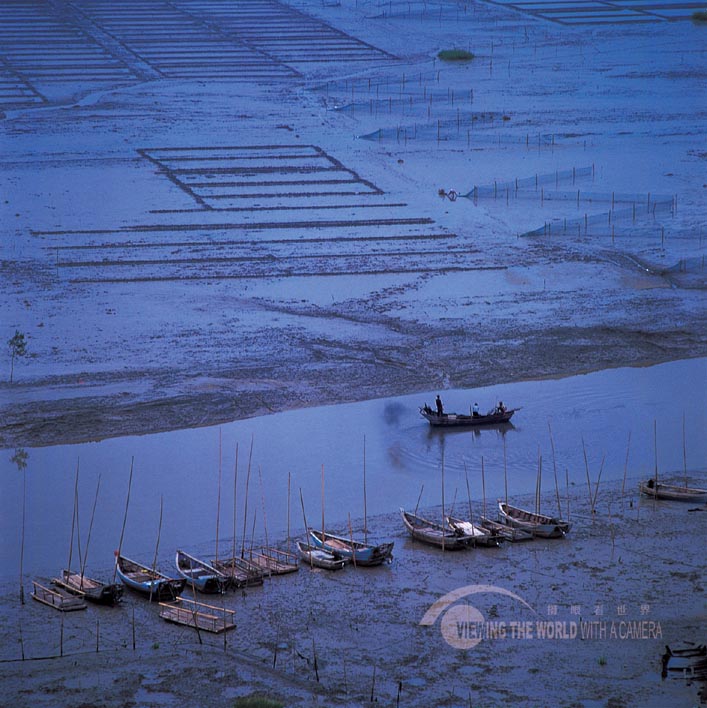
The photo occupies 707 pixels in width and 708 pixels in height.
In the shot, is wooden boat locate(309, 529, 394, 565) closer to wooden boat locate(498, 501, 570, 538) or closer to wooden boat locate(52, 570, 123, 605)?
wooden boat locate(498, 501, 570, 538)

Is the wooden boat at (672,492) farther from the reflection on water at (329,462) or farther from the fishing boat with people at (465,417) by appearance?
the fishing boat with people at (465,417)

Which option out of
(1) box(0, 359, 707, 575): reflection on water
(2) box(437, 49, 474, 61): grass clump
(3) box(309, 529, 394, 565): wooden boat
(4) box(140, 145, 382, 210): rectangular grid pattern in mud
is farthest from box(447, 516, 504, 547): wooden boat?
(2) box(437, 49, 474, 61): grass clump

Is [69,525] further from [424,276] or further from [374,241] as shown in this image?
[374,241]

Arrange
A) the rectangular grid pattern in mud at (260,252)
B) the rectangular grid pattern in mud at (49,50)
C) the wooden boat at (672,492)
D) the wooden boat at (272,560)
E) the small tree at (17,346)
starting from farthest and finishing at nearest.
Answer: the rectangular grid pattern in mud at (49,50), the rectangular grid pattern in mud at (260,252), the small tree at (17,346), the wooden boat at (672,492), the wooden boat at (272,560)

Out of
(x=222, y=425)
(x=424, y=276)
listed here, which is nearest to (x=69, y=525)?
(x=222, y=425)

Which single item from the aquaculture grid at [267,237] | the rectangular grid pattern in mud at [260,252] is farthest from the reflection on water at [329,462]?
the aquaculture grid at [267,237]

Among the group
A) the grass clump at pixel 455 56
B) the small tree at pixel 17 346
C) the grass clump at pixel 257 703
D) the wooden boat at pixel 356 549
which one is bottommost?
the grass clump at pixel 257 703
